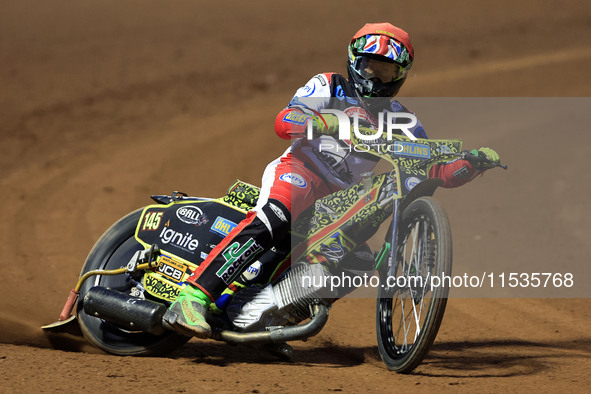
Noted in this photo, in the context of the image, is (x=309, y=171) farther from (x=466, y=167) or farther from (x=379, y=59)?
(x=466, y=167)

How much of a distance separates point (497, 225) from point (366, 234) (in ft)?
17.1

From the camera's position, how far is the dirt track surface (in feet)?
18.3

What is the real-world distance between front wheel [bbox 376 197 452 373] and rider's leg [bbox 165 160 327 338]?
68 centimetres

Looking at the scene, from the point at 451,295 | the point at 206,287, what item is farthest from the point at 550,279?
the point at 206,287

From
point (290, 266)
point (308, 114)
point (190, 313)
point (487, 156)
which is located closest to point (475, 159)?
point (487, 156)

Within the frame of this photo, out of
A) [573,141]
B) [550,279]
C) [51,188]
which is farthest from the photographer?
[573,141]

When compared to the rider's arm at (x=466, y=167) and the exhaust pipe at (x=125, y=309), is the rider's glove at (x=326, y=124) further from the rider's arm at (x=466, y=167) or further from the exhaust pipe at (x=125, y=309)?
the exhaust pipe at (x=125, y=309)

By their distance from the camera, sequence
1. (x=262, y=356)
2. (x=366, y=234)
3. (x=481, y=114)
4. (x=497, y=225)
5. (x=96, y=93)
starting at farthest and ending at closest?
(x=96, y=93) → (x=481, y=114) → (x=497, y=225) → (x=262, y=356) → (x=366, y=234)

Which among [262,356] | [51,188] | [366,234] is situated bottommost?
[262,356]

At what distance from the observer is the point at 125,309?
18.7ft

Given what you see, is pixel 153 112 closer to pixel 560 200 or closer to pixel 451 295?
pixel 560 200

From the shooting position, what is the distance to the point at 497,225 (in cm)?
1036

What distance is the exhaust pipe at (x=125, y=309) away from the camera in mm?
5617

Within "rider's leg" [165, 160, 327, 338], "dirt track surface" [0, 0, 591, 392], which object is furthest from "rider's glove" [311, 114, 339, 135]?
"dirt track surface" [0, 0, 591, 392]
